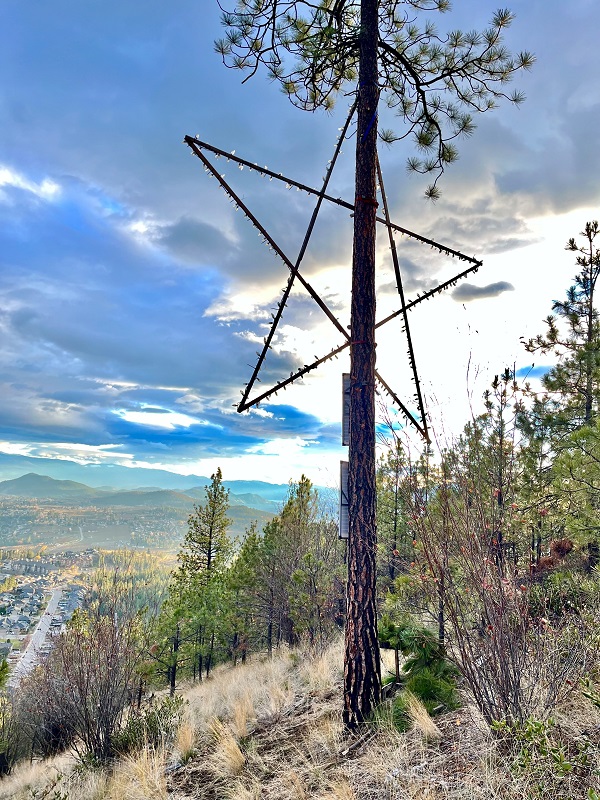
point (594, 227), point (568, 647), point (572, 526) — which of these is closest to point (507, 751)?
point (568, 647)

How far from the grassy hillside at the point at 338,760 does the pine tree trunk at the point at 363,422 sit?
1.36ft

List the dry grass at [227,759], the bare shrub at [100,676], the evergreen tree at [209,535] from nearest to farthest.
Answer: the dry grass at [227,759] → the bare shrub at [100,676] → the evergreen tree at [209,535]

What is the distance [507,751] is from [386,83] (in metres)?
7.43

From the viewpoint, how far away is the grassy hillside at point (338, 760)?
8.07 feet

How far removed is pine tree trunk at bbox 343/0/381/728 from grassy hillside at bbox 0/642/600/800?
41 centimetres

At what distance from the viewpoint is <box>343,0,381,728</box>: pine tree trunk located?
437 centimetres

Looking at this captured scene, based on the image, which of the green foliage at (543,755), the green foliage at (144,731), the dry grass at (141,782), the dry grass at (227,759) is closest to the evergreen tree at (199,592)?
the green foliage at (144,731)

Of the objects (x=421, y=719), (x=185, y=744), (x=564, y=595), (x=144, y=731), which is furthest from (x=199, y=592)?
(x=421, y=719)

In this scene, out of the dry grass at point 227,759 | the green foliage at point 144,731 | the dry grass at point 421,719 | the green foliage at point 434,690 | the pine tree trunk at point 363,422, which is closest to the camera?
the dry grass at point 421,719

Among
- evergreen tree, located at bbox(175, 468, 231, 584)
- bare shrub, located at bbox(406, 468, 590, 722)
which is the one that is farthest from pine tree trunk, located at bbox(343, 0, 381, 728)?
evergreen tree, located at bbox(175, 468, 231, 584)

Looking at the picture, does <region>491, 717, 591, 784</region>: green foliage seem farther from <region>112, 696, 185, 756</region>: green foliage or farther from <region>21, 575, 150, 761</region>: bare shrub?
<region>21, 575, 150, 761</region>: bare shrub

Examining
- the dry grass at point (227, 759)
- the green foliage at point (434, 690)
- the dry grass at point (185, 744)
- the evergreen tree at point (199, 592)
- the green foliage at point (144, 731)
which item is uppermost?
the green foliage at point (434, 690)

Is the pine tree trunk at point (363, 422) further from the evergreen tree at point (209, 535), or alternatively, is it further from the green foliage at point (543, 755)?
the evergreen tree at point (209, 535)

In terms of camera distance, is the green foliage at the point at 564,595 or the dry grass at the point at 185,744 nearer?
the green foliage at the point at 564,595
